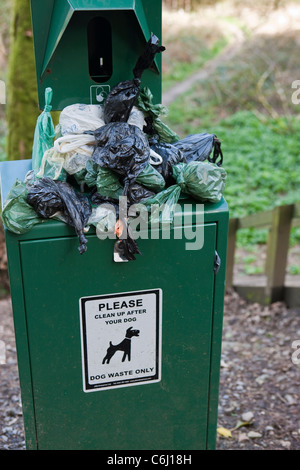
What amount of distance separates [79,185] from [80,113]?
31 cm

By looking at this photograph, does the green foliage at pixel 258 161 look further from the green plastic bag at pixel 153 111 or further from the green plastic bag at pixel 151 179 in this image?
the green plastic bag at pixel 151 179

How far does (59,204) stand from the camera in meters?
1.88

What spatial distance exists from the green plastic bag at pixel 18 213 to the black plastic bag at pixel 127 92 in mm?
501

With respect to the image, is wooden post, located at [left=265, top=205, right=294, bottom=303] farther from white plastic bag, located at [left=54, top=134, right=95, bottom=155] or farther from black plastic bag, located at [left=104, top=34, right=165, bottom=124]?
white plastic bag, located at [left=54, top=134, right=95, bottom=155]

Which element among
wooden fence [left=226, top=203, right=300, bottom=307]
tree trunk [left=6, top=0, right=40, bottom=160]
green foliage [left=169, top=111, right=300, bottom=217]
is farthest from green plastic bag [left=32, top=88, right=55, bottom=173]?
green foliage [left=169, top=111, right=300, bottom=217]

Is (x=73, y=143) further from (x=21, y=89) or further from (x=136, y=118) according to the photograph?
(x=21, y=89)

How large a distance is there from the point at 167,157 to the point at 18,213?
2.21ft

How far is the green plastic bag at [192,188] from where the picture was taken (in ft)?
6.40

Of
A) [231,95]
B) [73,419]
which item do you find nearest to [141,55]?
[73,419]

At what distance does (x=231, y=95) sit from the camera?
10359 millimetres

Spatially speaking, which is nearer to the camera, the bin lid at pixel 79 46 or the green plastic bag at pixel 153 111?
the bin lid at pixel 79 46

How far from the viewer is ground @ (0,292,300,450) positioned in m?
2.79
